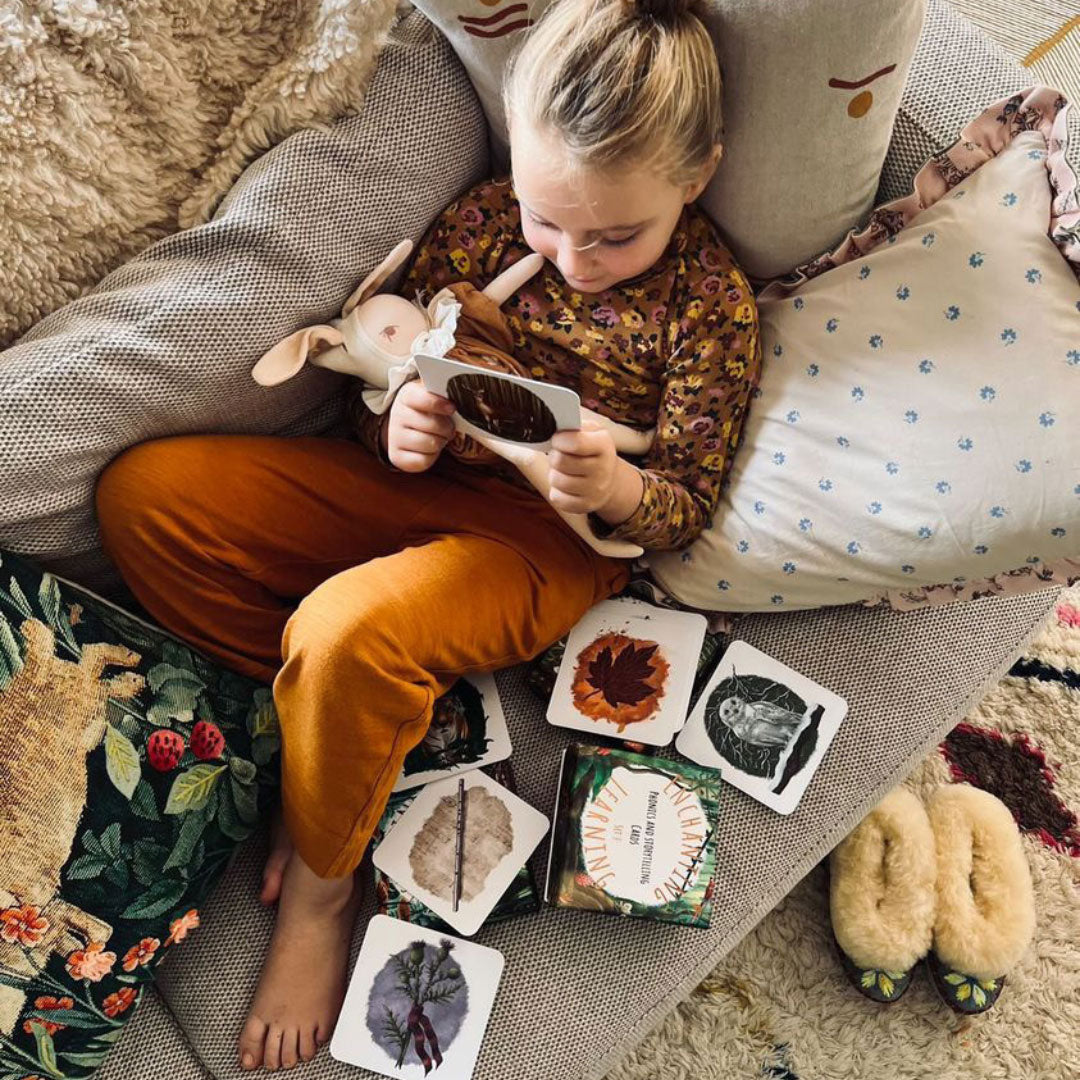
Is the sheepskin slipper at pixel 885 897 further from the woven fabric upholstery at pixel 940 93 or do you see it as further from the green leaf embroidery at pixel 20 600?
the green leaf embroidery at pixel 20 600

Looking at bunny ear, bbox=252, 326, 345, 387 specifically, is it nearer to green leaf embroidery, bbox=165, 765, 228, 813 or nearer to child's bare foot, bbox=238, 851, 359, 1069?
green leaf embroidery, bbox=165, 765, 228, 813

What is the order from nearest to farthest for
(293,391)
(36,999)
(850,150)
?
(36,999) < (850,150) < (293,391)

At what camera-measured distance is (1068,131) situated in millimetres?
1031

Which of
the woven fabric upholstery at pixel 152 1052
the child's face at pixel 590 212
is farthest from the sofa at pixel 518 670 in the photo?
the child's face at pixel 590 212

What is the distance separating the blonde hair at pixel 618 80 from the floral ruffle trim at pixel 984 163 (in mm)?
269

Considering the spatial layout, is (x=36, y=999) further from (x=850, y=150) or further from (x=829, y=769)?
(x=850, y=150)

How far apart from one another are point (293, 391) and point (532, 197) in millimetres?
373

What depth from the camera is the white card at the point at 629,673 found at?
1.14 metres

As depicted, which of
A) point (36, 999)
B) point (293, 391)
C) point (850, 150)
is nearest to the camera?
point (36, 999)

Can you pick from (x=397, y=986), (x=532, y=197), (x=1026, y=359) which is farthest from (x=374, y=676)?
(x=1026, y=359)

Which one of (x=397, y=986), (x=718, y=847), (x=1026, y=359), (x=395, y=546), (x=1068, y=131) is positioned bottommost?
(x=397, y=986)

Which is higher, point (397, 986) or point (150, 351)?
point (150, 351)

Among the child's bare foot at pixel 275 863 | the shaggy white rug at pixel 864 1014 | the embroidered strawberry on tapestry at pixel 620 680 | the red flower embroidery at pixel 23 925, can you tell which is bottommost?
the shaggy white rug at pixel 864 1014

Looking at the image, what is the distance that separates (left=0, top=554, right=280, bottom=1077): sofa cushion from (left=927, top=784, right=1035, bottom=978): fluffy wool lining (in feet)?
2.92
